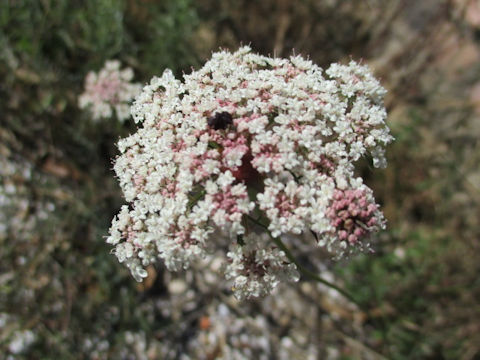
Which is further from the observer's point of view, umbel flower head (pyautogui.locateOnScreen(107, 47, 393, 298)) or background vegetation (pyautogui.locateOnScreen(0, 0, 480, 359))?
background vegetation (pyautogui.locateOnScreen(0, 0, 480, 359))

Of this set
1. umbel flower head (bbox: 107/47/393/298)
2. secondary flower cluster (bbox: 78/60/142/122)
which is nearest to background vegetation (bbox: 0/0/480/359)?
secondary flower cluster (bbox: 78/60/142/122)

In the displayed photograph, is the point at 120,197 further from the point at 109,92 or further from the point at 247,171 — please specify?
the point at 247,171

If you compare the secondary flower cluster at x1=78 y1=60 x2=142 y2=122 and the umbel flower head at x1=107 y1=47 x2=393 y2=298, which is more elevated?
the secondary flower cluster at x1=78 y1=60 x2=142 y2=122

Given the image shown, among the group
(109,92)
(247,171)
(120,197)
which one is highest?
(109,92)

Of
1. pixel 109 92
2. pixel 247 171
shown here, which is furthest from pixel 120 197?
pixel 247 171

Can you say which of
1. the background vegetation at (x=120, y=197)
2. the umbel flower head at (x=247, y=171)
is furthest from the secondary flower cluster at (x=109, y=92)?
the umbel flower head at (x=247, y=171)

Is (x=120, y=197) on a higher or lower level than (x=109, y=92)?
lower

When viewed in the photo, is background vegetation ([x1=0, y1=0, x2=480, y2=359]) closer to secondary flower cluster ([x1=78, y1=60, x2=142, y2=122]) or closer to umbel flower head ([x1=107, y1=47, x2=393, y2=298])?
secondary flower cluster ([x1=78, y1=60, x2=142, y2=122])
